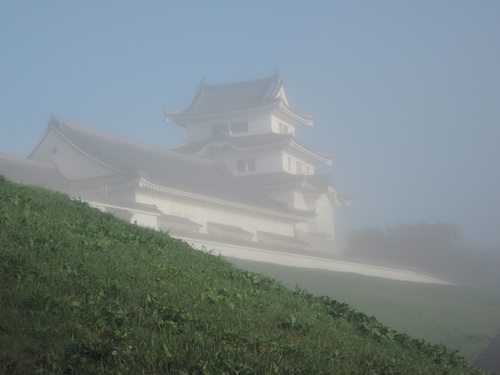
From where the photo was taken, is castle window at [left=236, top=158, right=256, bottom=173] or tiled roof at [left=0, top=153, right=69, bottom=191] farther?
castle window at [left=236, top=158, right=256, bottom=173]

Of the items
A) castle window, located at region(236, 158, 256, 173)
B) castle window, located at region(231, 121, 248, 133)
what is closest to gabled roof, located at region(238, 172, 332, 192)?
castle window, located at region(236, 158, 256, 173)

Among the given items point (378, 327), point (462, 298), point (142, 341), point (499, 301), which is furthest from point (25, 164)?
point (142, 341)

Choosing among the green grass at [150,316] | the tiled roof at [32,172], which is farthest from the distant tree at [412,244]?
the green grass at [150,316]

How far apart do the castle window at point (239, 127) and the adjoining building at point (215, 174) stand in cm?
8

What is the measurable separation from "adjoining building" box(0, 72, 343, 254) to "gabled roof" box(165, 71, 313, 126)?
0.27ft

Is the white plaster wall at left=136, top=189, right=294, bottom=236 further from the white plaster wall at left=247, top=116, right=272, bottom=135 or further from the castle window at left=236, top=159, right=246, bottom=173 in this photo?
the white plaster wall at left=247, top=116, right=272, bottom=135

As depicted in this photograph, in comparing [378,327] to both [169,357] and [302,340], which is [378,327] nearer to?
[302,340]

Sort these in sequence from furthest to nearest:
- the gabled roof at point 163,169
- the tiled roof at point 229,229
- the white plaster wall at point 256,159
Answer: the white plaster wall at point 256,159
the tiled roof at point 229,229
the gabled roof at point 163,169

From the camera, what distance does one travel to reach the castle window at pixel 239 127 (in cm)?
5416

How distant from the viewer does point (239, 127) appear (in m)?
54.4

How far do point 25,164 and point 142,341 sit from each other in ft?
98.2

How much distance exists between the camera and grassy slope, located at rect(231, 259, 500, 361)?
20342mm

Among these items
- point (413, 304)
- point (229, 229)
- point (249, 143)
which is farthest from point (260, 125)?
point (413, 304)

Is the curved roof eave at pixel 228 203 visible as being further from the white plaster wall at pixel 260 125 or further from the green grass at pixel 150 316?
the green grass at pixel 150 316
